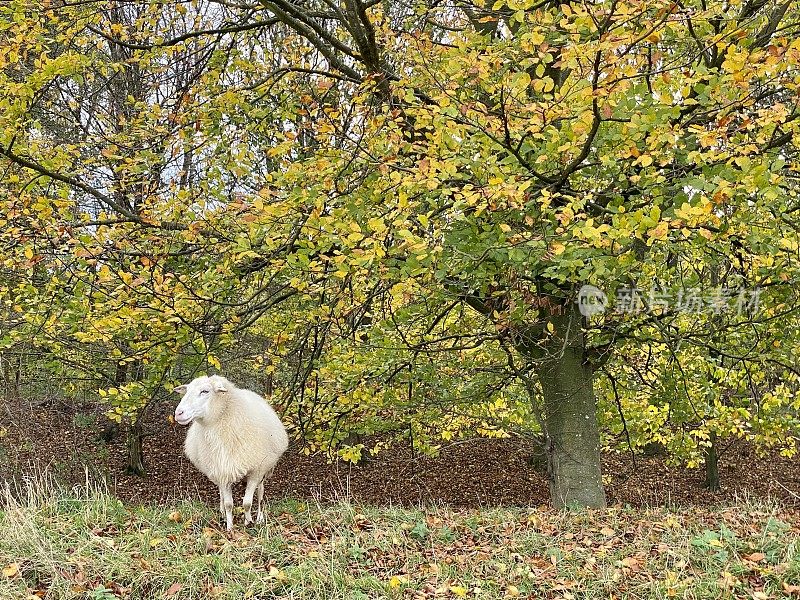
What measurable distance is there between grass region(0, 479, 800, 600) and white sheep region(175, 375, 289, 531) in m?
0.51

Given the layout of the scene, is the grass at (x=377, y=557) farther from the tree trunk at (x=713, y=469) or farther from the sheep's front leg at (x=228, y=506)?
the tree trunk at (x=713, y=469)

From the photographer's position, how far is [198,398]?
726 centimetres

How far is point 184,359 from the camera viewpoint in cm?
914

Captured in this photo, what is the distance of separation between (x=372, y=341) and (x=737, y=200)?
4.70 meters

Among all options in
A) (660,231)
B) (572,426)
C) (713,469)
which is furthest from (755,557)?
(713,469)

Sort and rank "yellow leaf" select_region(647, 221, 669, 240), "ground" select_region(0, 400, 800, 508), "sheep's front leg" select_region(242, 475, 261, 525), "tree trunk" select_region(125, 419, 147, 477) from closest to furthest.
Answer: "yellow leaf" select_region(647, 221, 669, 240)
"sheep's front leg" select_region(242, 475, 261, 525)
"ground" select_region(0, 400, 800, 508)
"tree trunk" select_region(125, 419, 147, 477)

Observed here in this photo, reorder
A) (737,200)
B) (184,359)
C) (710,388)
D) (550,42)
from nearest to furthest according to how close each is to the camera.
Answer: (550,42)
(737,200)
(184,359)
(710,388)

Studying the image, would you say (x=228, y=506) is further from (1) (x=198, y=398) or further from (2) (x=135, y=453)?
(2) (x=135, y=453)

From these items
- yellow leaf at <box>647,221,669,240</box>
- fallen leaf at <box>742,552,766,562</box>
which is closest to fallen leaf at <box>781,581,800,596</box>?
fallen leaf at <box>742,552,766,562</box>

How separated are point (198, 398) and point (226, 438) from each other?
582mm

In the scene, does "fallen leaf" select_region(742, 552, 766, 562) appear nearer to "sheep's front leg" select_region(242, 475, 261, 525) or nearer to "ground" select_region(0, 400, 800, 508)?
"sheep's front leg" select_region(242, 475, 261, 525)

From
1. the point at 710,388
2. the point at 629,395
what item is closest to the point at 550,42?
the point at 710,388

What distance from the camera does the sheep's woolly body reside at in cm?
752

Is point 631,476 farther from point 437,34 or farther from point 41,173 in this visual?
point 41,173
